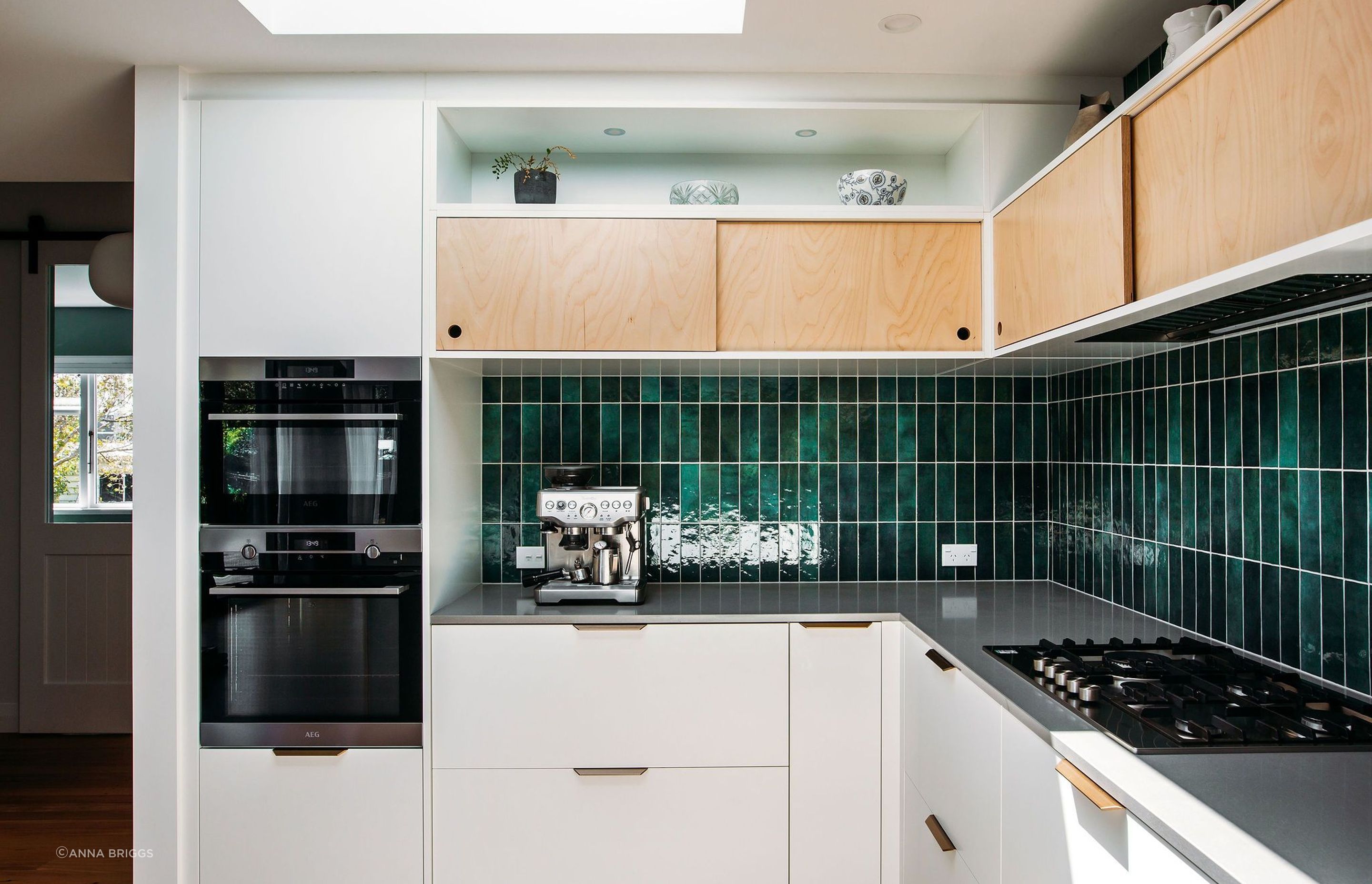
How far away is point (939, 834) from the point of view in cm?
173

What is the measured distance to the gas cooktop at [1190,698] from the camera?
114 centimetres

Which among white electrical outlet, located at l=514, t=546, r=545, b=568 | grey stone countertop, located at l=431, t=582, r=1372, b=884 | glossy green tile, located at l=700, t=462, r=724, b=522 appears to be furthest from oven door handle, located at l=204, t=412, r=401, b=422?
glossy green tile, located at l=700, t=462, r=724, b=522

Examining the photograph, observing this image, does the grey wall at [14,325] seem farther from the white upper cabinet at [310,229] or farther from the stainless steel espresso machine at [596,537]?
the stainless steel espresso machine at [596,537]

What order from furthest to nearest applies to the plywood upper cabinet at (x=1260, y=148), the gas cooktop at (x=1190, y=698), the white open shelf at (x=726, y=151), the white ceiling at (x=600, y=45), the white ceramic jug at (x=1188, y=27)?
the white open shelf at (x=726, y=151) → the white ceiling at (x=600, y=45) → the white ceramic jug at (x=1188, y=27) → the gas cooktop at (x=1190, y=698) → the plywood upper cabinet at (x=1260, y=148)

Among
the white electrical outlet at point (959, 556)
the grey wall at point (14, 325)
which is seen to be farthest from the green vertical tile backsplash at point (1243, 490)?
the grey wall at point (14, 325)

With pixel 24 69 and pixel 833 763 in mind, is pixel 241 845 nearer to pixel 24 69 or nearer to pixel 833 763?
pixel 833 763

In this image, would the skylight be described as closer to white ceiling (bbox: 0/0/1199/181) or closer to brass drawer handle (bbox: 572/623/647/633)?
white ceiling (bbox: 0/0/1199/181)

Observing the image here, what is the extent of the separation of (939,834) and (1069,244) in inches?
52.6

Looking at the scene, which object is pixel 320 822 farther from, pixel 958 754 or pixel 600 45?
pixel 600 45

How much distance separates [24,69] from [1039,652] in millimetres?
2998

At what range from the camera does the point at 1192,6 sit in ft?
6.05

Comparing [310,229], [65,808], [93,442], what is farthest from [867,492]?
[93,442]

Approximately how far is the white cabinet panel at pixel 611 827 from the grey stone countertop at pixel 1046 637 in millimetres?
425

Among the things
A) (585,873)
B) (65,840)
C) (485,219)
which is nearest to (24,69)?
(485,219)
